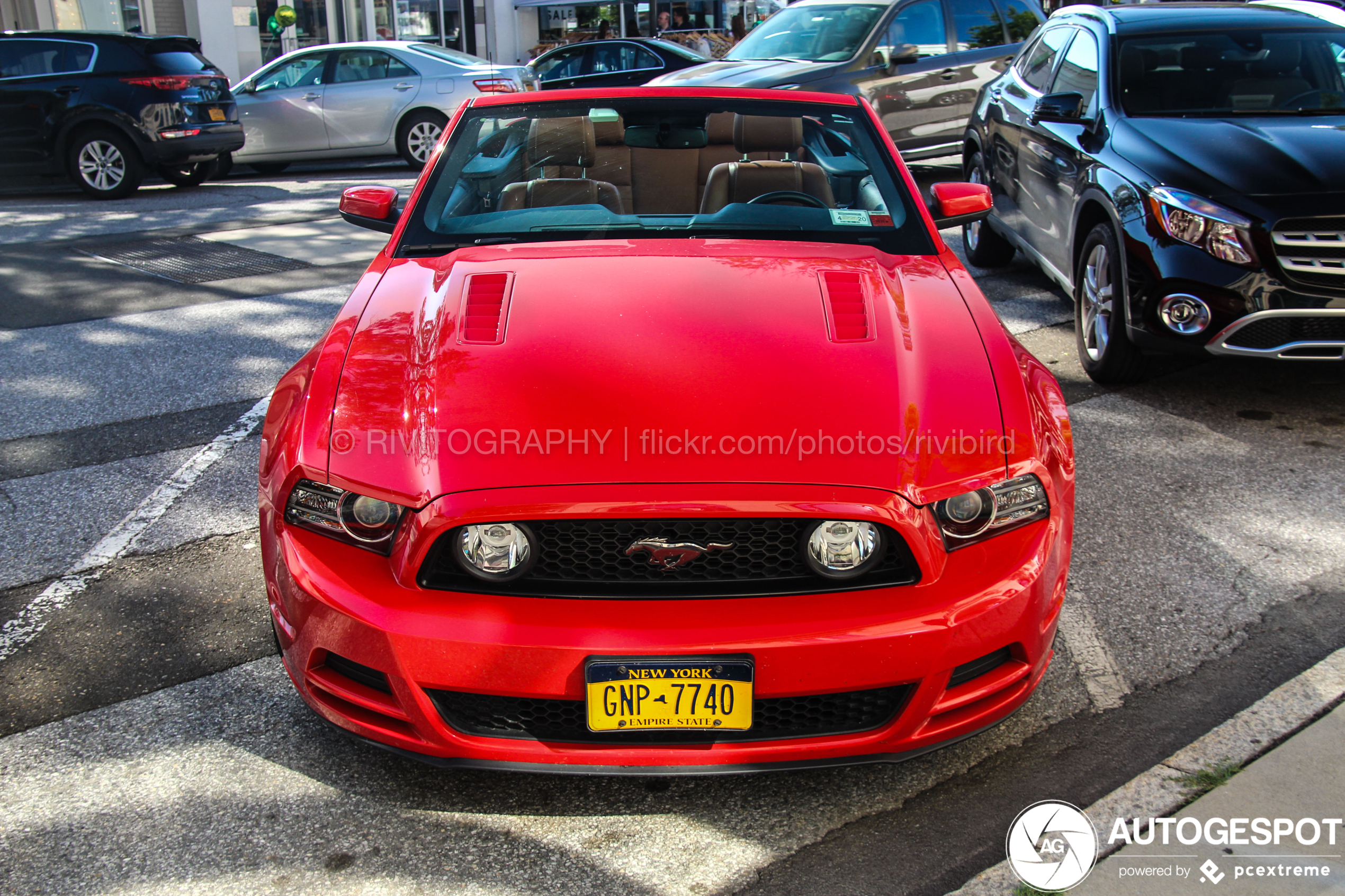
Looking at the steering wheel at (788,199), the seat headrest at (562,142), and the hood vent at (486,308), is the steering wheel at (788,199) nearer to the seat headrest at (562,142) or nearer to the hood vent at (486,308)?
the seat headrest at (562,142)

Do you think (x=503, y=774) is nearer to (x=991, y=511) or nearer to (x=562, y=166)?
(x=991, y=511)

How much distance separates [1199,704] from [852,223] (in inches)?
67.1

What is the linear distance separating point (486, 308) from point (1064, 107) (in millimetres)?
3945

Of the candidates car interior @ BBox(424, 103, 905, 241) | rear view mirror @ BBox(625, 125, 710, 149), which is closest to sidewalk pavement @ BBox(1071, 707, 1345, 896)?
car interior @ BBox(424, 103, 905, 241)

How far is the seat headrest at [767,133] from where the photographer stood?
4.04 metres

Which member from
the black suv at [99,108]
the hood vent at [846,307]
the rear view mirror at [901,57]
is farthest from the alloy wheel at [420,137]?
the hood vent at [846,307]

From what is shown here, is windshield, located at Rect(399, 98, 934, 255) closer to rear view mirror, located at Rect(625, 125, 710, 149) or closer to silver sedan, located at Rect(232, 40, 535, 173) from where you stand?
rear view mirror, located at Rect(625, 125, 710, 149)

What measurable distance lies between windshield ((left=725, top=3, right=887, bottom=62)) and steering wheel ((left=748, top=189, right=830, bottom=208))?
7.13 m

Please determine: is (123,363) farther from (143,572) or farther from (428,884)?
(428,884)

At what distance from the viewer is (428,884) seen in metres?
2.28

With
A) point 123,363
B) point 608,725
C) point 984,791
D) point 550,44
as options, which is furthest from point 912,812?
point 550,44

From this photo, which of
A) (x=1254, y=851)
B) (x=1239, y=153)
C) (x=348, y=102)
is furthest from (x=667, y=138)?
(x=348, y=102)

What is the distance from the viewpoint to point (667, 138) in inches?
169

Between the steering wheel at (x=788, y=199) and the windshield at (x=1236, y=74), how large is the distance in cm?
273
